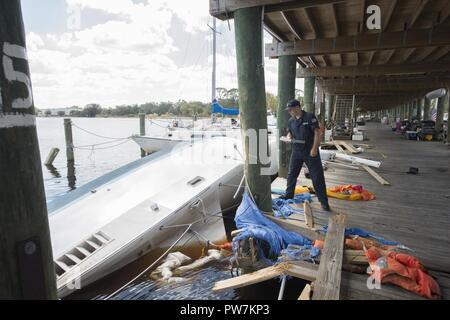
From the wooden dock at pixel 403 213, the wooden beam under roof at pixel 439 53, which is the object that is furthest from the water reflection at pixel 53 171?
the wooden beam under roof at pixel 439 53

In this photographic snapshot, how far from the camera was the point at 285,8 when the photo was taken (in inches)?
186

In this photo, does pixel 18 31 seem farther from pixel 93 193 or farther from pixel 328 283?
pixel 93 193

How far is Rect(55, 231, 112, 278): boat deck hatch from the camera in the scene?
4.52 m

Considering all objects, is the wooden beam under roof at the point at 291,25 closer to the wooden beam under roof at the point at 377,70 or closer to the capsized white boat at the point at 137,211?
the capsized white boat at the point at 137,211

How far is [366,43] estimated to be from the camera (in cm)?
725

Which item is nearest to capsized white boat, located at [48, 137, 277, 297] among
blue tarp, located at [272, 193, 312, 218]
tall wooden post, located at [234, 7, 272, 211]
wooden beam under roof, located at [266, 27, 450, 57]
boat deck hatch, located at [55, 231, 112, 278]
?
A: boat deck hatch, located at [55, 231, 112, 278]

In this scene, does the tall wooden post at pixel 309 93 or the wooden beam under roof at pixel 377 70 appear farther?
the tall wooden post at pixel 309 93

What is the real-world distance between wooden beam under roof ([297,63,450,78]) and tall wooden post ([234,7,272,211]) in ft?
26.7

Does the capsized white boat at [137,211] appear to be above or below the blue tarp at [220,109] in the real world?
below

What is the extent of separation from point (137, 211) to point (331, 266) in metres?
3.66

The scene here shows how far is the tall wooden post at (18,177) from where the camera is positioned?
3.89 feet

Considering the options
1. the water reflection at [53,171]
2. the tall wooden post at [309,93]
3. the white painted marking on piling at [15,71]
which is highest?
the tall wooden post at [309,93]

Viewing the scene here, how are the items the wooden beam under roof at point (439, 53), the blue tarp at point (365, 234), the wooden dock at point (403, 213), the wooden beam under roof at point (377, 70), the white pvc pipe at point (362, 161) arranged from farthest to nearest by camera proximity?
1. the wooden beam under roof at point (377, 70)
2. the wooden beam under roof at point (439, 53)
3. the white pvc pipe at point (362, 161)
4. the blue tarp at point (365, 234)
5. the wooden dock at point (403, 213)

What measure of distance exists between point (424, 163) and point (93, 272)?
10.0 metres
